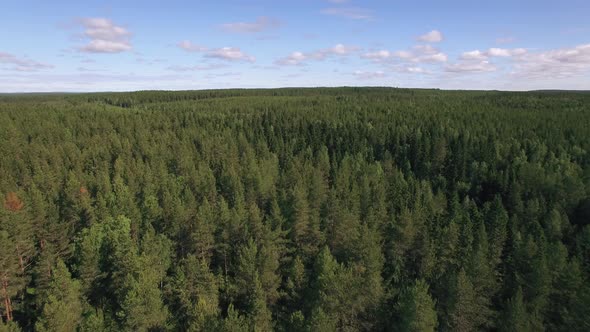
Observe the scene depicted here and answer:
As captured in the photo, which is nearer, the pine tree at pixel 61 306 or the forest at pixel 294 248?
the pine tree at pixel 61 306

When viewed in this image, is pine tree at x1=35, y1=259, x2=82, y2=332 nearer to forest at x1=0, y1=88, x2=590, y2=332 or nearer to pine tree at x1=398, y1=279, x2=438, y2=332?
forest at x1=0, y1=88, x2=590, y2=332

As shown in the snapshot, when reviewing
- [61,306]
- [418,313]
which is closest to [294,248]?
[418,313]

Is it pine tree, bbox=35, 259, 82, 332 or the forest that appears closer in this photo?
pine tree, bbox=35, 259, 82, 332

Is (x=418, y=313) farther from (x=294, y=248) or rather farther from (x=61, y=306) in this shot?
(x=61, y=306)

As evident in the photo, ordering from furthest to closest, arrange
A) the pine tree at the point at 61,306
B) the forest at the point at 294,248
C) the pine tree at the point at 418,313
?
the forest at the point at 294,248 < the pine tree at the point at 61,306 < the pine tree at the point at 418,313

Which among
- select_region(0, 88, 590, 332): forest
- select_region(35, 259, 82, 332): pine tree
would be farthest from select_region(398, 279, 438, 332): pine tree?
select_region(35, 259, 82, 332): pine tree

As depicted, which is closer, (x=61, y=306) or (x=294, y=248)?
(x=61, y=306)

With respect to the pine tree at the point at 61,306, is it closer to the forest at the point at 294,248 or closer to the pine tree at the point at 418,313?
the forest at the point at 294,248

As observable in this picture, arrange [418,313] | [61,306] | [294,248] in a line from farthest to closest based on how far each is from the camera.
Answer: [294,248], [61,306], [418,313]

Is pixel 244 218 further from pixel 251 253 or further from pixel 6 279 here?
pixel 6 279

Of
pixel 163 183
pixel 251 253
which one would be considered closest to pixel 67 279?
pixel 251 253

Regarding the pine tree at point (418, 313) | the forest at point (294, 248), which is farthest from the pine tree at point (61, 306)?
the pine tree at point (418, 313)
